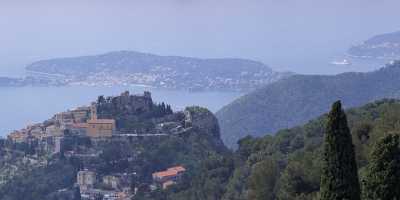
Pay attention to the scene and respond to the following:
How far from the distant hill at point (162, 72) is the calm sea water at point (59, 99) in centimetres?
132

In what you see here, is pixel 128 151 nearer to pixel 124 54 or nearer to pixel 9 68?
pixel 124 54

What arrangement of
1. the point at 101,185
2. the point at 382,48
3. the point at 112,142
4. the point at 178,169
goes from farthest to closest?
the point at 382,48 < the point at 112,142 < the point at 101,185 < the point at 178,169

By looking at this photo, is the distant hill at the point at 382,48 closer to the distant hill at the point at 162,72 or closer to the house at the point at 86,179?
the distant hill at the point at 162,72

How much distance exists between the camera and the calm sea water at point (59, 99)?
50062 mm

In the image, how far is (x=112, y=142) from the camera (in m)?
26.6

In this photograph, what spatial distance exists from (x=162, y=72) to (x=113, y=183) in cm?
3760

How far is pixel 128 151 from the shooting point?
2584 centimetres

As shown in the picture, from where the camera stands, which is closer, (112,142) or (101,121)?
(112,142)

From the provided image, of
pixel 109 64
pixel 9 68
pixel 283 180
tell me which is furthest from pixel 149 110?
pixel 9 68

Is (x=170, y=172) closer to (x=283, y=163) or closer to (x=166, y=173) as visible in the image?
(x=166, y=173)

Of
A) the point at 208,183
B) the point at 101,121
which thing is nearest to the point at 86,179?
the point at 101,121

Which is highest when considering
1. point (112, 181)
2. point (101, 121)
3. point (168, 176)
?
point (101, 121)

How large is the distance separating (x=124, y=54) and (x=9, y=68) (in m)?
18.5

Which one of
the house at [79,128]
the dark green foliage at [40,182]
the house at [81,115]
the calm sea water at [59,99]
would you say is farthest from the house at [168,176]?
the calm sea water at [59,99]
